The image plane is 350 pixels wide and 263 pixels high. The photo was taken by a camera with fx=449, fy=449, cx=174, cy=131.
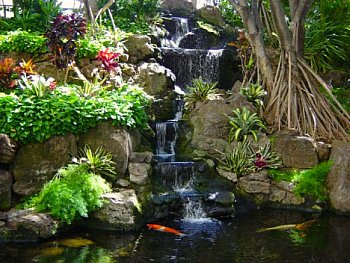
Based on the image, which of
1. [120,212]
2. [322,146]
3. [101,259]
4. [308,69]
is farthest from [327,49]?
[101,259]

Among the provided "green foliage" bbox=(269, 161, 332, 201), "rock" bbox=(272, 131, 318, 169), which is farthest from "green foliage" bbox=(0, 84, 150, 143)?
"green foliage" bbox=(269, 161, 332, 201)

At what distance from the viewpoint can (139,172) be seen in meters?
8.46

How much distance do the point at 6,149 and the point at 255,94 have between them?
5667 millimetres

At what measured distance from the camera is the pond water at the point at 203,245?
20.1 ft

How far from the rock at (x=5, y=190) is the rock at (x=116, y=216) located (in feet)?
4.58

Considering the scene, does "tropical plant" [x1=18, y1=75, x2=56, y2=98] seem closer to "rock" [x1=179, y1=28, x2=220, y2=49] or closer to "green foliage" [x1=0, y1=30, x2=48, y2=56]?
"green foliage" [x1=0, y1=30, x2=48, y2=56]

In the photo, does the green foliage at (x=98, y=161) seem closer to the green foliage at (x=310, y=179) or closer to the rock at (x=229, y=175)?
the rock at (x=229, y=175)

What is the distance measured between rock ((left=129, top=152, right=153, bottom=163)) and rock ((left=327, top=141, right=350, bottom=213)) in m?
3.49

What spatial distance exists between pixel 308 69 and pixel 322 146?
2251 mm

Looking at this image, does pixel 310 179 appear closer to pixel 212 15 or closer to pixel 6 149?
pixel 6 149

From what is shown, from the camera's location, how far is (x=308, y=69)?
10.5 meters

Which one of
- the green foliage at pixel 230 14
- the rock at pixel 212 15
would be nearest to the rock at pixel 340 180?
the green foliage at pixel 230 14

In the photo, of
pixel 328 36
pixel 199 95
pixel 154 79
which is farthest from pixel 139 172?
pixel 328 36

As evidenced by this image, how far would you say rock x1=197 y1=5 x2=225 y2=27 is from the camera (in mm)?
16194
